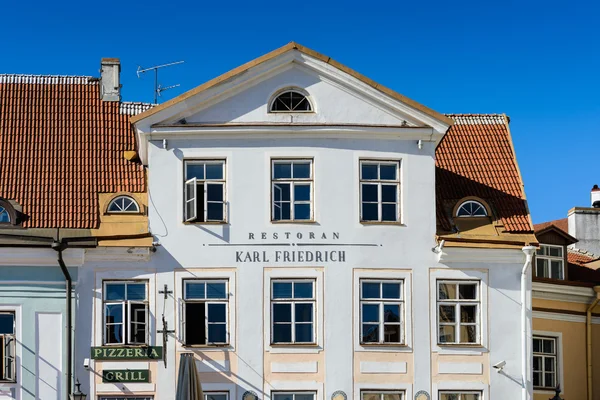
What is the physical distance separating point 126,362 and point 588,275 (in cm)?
1264

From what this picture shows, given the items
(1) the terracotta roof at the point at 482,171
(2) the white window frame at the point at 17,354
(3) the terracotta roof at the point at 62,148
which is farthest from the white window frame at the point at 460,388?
(2) the white window frame at the point at 17,354

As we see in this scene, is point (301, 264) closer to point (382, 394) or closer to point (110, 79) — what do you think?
point (382, 394)

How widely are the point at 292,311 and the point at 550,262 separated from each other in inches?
301

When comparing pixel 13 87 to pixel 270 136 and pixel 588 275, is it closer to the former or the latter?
pixel 270 136

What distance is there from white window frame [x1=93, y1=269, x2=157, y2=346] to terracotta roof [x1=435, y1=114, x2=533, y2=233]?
7110 mm

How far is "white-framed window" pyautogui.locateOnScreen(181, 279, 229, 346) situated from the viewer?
1459 inches

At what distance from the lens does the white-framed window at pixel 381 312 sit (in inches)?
1469

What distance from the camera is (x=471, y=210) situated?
39.0m

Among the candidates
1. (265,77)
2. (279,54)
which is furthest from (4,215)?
(279,54)

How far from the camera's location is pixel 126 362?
121 ft

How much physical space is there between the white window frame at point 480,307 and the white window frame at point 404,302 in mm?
536

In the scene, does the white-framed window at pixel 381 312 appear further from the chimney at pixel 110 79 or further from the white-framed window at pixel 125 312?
the chimney at pixel 110 79

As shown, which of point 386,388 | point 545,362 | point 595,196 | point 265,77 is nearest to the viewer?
point 386,388

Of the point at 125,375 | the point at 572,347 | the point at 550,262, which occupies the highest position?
the point at 550,262
